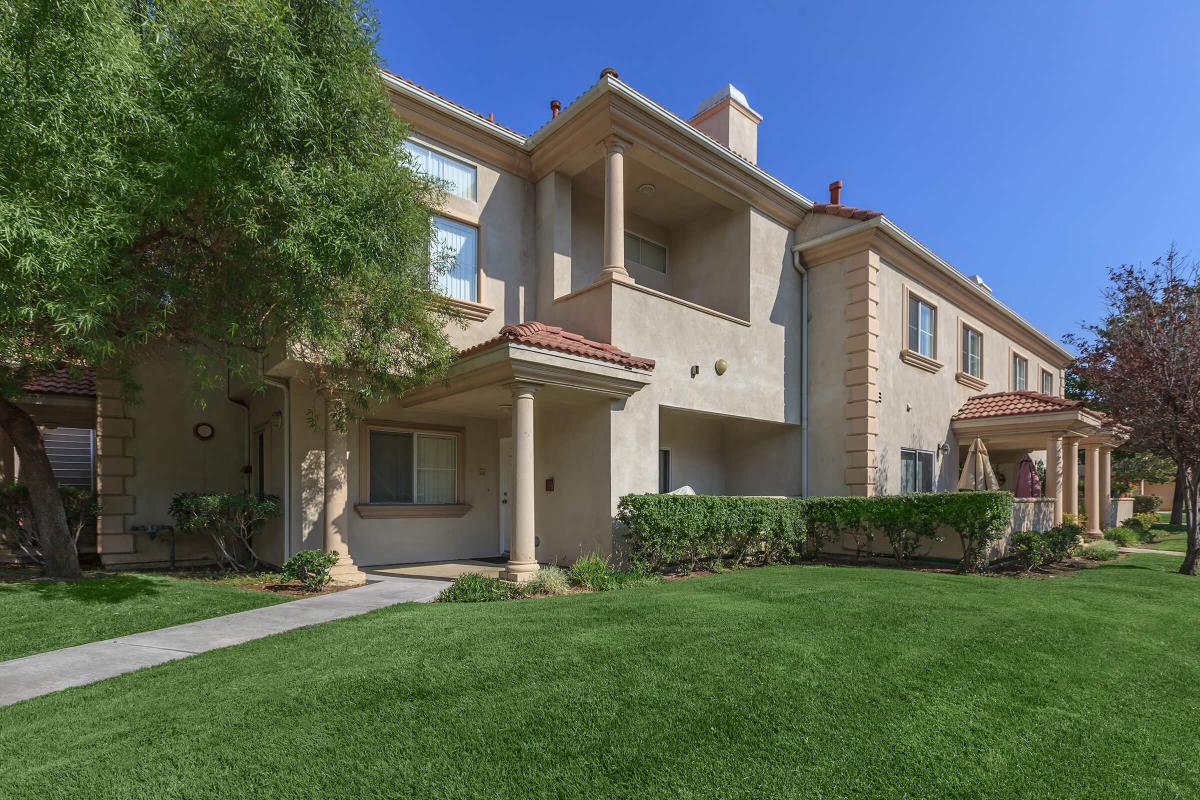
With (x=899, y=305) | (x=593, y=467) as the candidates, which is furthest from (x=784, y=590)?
(x=899, y=305)

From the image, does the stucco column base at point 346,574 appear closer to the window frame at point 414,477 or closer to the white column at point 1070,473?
the window frame at point 414,477

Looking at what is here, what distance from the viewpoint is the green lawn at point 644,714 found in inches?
139

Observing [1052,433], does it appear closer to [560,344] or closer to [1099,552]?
[1099,552]

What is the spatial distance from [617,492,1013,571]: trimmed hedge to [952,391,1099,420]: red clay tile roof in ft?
18.9

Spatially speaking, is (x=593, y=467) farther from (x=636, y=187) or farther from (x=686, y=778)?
(x=686, y=778)

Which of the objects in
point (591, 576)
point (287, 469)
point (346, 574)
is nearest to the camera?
point (591, 576)

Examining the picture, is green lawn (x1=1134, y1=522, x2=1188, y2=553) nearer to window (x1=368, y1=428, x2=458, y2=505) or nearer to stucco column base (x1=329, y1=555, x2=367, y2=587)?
window (x1=368, y1=428, x2=458, y2=505)

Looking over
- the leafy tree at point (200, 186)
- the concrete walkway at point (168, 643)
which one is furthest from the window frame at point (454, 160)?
the concrete walkway at point (168, 643)

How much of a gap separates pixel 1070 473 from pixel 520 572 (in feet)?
56.3

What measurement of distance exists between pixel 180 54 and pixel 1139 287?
16.4 metres

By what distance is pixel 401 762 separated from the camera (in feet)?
12.1

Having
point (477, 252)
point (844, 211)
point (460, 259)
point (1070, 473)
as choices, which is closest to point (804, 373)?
point (844, 211)

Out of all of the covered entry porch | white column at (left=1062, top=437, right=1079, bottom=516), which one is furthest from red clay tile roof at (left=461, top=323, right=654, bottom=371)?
white column at (left=1062, top=437, right=1079, bottom=516)

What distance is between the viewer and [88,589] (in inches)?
346
